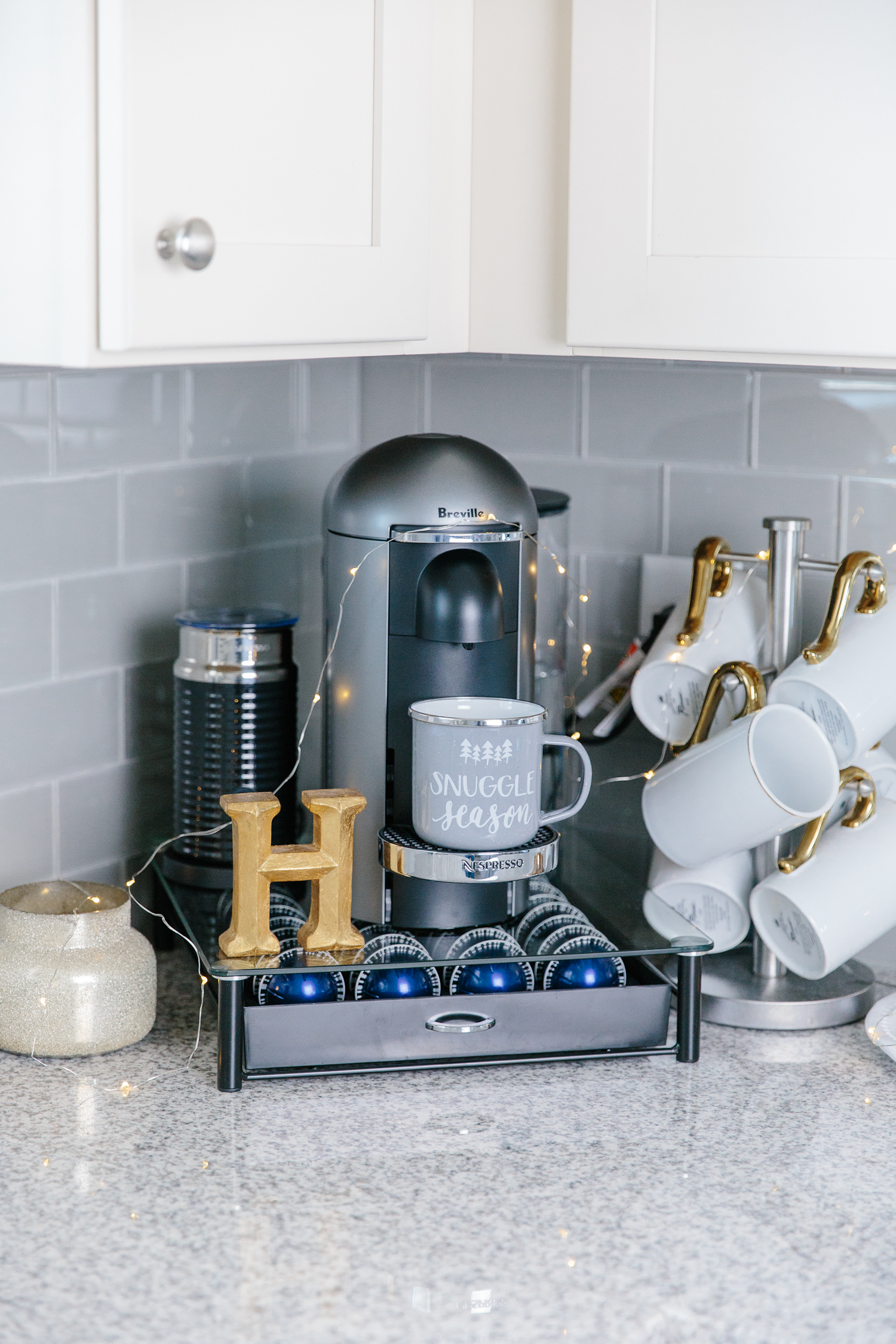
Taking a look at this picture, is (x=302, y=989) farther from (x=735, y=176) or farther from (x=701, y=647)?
(x=735, y=176)

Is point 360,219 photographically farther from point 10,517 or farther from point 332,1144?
point 332,1144

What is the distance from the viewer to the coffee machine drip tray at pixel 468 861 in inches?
42.4

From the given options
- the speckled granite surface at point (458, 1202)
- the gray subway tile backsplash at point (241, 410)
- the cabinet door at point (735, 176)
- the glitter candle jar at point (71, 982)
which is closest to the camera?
the speckled granite surface at point (458, 1202)

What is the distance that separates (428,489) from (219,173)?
0.29 m

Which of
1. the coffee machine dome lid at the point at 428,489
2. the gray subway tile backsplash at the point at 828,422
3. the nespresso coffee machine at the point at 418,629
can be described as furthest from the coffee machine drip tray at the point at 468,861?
the gray subway tile backsplash at the point at 828,422

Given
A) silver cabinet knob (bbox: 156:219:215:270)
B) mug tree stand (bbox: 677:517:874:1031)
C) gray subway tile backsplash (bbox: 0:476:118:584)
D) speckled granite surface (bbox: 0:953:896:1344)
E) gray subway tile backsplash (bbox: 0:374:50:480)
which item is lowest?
speckled granite surface (bbox: 0:953:896:1344)

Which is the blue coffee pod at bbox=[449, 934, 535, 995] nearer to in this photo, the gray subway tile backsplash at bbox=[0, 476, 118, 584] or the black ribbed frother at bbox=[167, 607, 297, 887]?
the black ribbed frother at bbox=[167, 607, 297, 887]

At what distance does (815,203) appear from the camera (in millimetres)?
997

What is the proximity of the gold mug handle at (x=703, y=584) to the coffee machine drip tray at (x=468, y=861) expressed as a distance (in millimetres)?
255

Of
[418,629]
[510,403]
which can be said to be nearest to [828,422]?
[510,403]

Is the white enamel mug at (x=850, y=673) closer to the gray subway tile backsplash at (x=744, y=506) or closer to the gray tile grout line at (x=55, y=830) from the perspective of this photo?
the gray subway tile backsplash at (x=744, y=506)

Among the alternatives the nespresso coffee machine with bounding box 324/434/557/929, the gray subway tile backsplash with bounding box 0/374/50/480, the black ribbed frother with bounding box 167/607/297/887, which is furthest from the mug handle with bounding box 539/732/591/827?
the gray subway tile backsplash with bounding box 0/374/50/480

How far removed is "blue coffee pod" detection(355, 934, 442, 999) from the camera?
3.53 feet

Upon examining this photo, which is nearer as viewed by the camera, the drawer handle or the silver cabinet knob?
the silver cabinet knob
